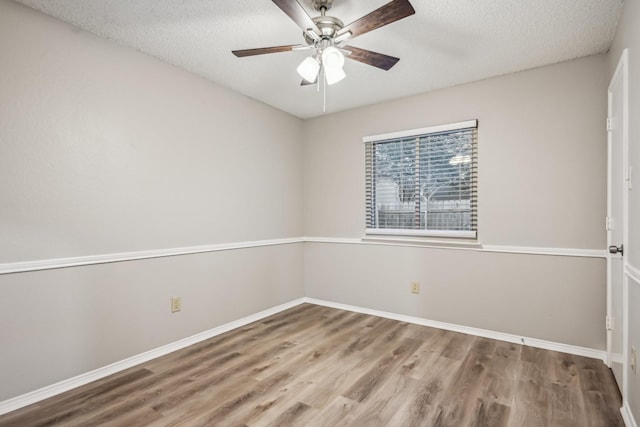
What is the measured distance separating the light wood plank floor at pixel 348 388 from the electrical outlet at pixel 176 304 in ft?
1.17

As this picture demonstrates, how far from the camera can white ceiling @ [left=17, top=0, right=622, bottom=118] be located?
1.95 meters

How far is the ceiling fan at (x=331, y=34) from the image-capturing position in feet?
5.22

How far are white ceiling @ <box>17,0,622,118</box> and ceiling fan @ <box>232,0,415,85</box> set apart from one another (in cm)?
19

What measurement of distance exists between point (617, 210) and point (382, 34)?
1963 mm

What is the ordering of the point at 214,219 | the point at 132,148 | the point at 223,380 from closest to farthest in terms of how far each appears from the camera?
the point at 223,380 → the point at 132,148 → the point at 214,219

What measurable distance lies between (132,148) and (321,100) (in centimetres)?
195

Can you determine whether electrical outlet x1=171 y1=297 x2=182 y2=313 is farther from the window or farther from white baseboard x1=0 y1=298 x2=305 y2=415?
the window

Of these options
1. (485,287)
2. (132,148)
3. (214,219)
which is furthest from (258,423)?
(485,287)

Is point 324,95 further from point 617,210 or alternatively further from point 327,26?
point 617,210

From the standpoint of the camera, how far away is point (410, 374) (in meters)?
2.29

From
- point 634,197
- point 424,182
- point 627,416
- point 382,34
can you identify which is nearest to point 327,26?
point 382,34

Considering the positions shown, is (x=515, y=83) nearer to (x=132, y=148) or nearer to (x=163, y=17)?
(x=163, y=17)

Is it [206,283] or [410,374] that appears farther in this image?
[206,283]

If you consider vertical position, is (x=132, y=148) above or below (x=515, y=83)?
below
